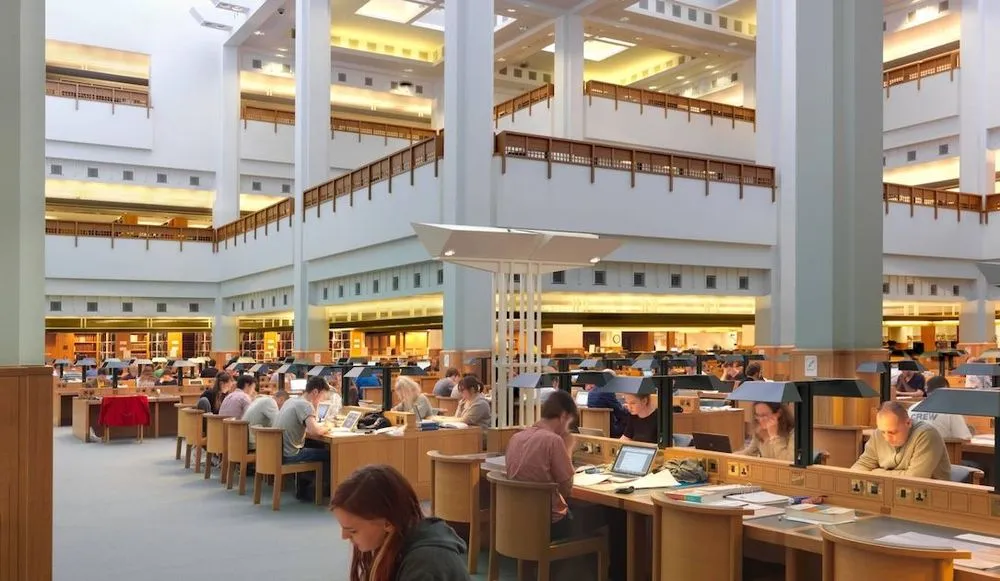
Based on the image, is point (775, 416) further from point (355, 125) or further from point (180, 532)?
point (355, 125)

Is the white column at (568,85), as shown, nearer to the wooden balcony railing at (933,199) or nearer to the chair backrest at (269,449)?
the wooden balcony railing at (933,199)

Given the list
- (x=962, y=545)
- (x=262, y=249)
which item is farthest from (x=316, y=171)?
(x=962, y=545)

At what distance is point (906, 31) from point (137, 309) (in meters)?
24.8

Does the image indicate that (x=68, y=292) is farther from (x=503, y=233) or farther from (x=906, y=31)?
(x=906, y=31)

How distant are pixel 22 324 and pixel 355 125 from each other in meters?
24.8

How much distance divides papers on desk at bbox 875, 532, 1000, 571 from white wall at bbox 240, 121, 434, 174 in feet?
83.3

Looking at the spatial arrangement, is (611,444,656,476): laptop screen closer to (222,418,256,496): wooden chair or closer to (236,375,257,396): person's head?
(222,418,256,496): wooden chair

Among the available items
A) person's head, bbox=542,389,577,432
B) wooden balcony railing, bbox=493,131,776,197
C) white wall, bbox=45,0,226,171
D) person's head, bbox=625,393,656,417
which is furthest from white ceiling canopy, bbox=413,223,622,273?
white wall, bbox=45,0,226,171

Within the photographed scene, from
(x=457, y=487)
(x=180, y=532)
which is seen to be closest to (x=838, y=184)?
(x=457, y=487)

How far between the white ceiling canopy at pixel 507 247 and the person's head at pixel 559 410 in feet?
9.77

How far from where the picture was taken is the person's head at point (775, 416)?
6.37 metres

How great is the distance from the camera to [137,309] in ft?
89.6

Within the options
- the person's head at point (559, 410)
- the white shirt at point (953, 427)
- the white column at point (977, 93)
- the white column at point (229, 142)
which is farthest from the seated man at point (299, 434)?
the white column at point (229, 142)

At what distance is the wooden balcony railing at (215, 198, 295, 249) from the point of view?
23172 mm
